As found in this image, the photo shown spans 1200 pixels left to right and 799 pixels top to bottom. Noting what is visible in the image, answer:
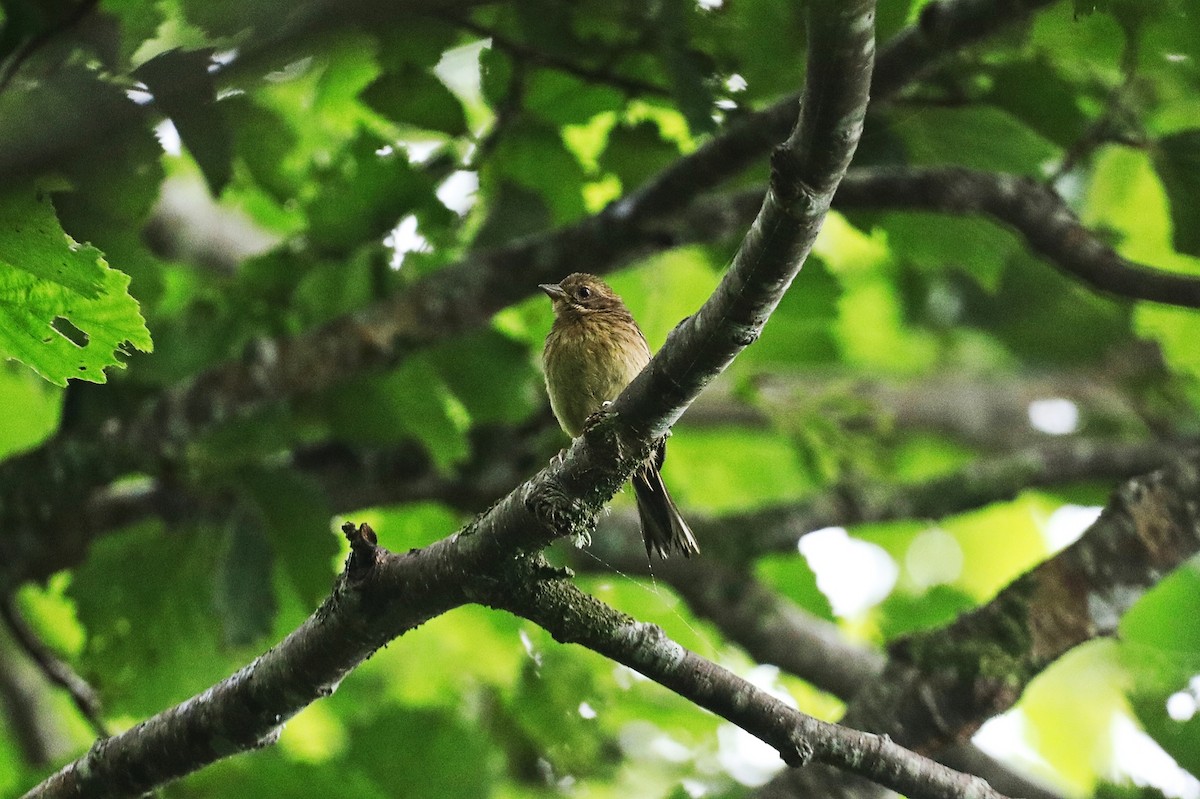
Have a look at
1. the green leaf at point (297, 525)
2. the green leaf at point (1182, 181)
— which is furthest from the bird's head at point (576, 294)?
the green leaf at point (1182, 181)

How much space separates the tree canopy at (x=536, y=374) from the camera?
9.50 feet

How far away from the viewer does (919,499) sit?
21.4 feet

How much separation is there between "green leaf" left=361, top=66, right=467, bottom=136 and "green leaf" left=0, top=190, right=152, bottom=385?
6.35 ft

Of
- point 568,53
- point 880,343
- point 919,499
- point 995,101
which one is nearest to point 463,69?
point 568,53

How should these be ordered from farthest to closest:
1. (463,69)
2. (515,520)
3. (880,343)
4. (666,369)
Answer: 1. (880,343)
2. (463,69)
3. (515,520)
4. (666,369)

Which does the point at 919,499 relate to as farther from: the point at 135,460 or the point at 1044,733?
the point at 135,460

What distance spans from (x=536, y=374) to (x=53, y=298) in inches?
126

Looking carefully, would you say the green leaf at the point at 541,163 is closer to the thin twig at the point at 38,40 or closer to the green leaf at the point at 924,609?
the thin twig at the point at 38,40

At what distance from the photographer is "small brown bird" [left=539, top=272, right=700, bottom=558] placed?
15.0 ft

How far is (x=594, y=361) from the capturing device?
15.8ft

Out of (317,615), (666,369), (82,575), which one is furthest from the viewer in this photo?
(82,575)

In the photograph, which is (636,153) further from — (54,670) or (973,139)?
(54,670)

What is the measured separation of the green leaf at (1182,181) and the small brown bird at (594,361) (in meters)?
1.94

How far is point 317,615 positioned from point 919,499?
4.20 m
